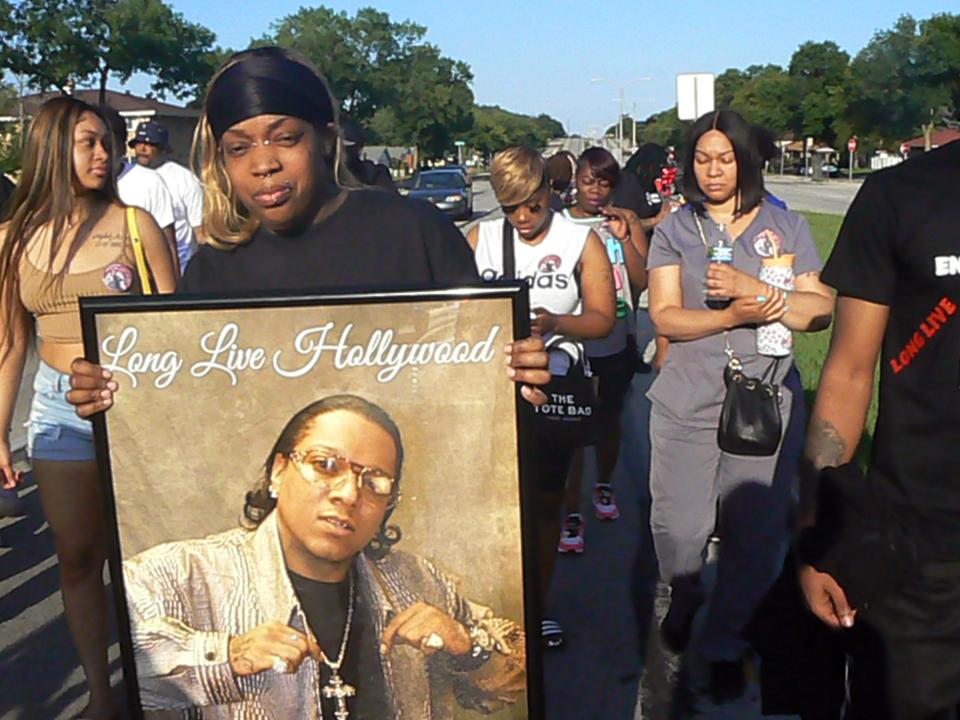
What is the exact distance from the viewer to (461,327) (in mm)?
2195

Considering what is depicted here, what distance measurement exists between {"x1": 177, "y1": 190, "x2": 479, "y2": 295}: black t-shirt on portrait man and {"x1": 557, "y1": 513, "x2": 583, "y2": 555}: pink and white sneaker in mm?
3413

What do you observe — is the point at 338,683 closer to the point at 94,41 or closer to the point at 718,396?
the point at 718,396

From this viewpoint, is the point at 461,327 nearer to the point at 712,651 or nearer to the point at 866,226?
the point at 866,226

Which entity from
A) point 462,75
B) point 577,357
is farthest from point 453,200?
point 462,75

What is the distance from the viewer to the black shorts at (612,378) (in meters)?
5.73

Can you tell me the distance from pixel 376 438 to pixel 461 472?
176mm

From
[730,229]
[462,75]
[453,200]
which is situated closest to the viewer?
[730,229]

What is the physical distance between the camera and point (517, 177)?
15.0 ft

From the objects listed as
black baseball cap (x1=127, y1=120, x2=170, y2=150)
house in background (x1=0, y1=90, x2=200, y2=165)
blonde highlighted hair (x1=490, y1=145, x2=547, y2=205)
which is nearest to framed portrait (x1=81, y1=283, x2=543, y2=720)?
blonde highlighted hair (x1=490, y1=145, x2=547, y2=205)

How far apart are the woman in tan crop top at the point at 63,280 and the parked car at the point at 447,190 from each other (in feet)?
96.1

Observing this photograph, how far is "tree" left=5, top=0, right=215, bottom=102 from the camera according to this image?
73.2 metres

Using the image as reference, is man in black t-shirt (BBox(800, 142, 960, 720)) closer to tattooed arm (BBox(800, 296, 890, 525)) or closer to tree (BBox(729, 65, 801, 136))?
tattooed arm (BBox(800, 296, 890, 525))

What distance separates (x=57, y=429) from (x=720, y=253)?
2348mm

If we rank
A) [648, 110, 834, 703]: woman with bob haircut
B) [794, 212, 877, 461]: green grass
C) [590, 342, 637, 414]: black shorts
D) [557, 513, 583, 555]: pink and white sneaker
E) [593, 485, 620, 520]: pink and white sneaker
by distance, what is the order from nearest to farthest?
[648, 110, 834, 703]: woman with bob haircut, [590, 342, 637, 414]: black shorts, [557, 513, 583, 555]: pink and white sneaker, [593, 485, 620, 520]: pink and white sneaker, [794, 212, 877, 461]: green grass
